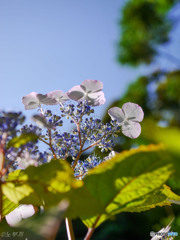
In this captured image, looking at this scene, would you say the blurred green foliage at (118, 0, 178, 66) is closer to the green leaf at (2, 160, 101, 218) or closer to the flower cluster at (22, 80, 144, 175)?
the flower cluster at (22, 80, 144, 175)

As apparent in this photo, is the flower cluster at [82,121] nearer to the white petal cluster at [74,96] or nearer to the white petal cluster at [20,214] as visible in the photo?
the white petal cluster at [74,96]

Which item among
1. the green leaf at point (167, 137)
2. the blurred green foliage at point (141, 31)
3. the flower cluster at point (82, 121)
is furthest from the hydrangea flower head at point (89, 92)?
the blurred green foliage at point (141, 31)

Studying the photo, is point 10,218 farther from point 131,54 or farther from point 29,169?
point 131,54

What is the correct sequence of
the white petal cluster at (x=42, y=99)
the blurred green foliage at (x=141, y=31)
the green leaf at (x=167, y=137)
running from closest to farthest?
the green leaf at (x=167, y=137)
the white petal cluster at (x=42, y=99)
the blurred green foliage at (x=141, y=31)

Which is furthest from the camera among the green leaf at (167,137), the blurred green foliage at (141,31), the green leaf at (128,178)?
the blurred green foliage at (141,31)

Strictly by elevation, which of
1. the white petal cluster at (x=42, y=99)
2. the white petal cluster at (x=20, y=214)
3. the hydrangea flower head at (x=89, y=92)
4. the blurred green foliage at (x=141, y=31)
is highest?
the blurred green foliage at (x=141, y=31)

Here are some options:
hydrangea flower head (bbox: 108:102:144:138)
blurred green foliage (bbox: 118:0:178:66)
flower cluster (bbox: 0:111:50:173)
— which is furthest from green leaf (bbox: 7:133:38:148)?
blurred green foliage (bbox: 118:0:178:66)

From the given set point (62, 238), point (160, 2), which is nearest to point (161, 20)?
point (160, 2)
